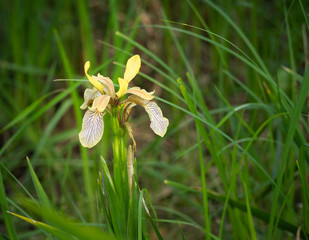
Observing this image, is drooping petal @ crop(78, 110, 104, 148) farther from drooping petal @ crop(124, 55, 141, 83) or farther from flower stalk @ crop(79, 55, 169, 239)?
drooping petal @ crop(124, 55, 141, 83)

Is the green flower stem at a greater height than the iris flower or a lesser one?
lesser

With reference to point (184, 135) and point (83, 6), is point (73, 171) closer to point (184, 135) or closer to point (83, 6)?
point (184, 135)

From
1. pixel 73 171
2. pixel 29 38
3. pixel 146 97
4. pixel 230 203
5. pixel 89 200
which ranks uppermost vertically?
pixel 146 97

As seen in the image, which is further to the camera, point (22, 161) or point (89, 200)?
point (22, 161)

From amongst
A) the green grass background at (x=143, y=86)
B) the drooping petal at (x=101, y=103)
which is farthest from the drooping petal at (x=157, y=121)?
the green grass background at (x=143, y=86)

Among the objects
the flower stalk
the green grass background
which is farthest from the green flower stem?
the green grass background

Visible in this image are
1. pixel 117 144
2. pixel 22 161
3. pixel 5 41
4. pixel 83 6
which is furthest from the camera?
pixel 5 41

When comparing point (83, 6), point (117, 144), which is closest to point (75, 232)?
point (117, 144)

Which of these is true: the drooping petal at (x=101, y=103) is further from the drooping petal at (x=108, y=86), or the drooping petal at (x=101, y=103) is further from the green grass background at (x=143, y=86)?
the green grass background at (x=143, y=86)
